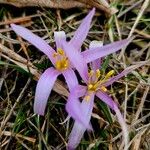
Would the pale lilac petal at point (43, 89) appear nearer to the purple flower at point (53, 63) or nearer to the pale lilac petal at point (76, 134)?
the purple flower at point (53, 63)

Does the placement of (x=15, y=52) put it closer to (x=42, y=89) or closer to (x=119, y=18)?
(x=42, y=89)

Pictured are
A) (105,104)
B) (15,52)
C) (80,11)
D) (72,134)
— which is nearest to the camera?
(72,134)

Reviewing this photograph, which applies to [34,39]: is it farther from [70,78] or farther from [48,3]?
[48,3]

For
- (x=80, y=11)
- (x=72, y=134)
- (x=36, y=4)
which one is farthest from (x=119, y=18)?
(x=72, y=134)

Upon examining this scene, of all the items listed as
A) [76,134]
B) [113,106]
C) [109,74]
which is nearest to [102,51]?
[109,74]

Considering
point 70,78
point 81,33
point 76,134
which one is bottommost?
point 76,134

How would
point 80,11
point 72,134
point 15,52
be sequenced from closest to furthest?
point 72,134 → point 15,52 → point 80,11
